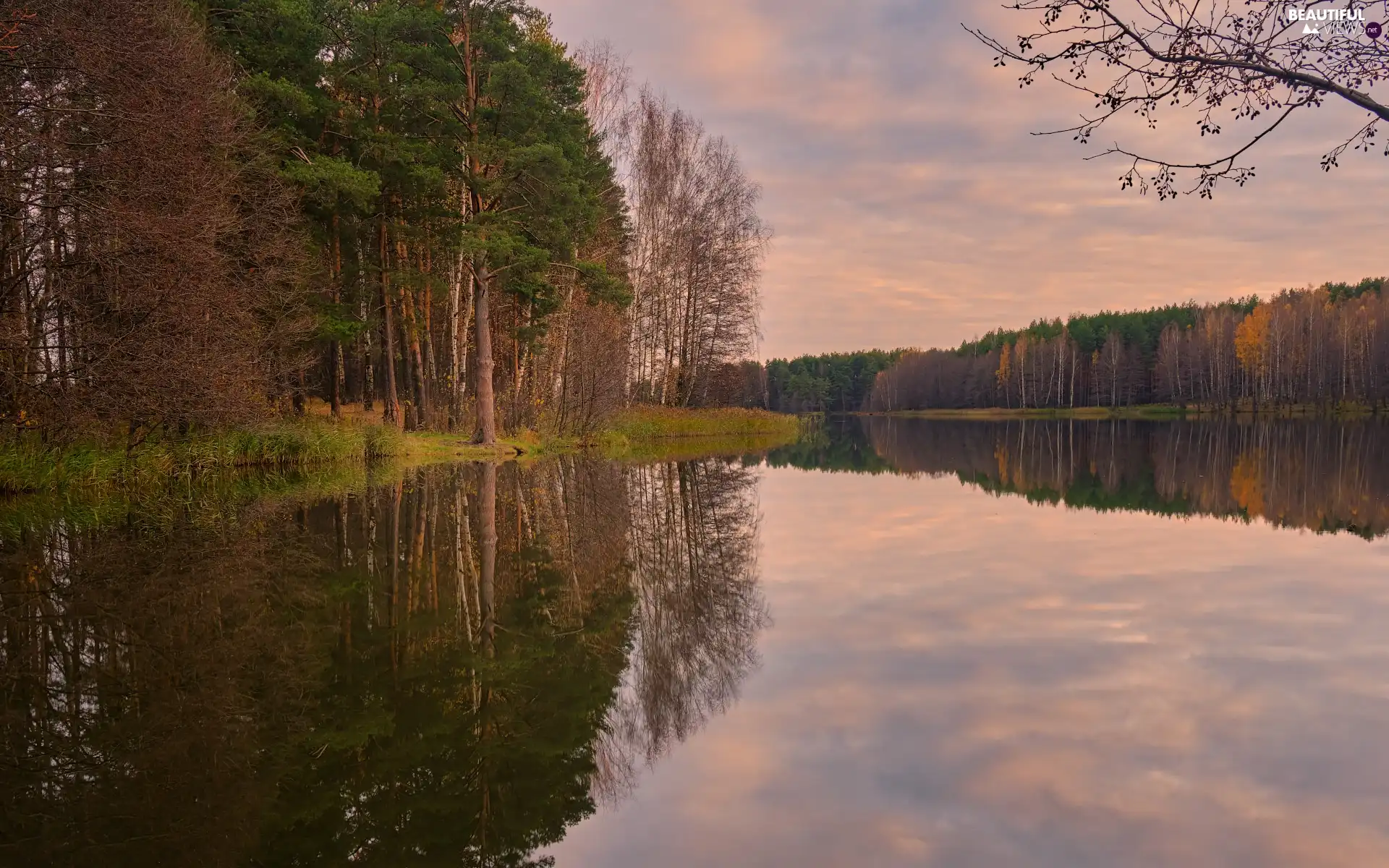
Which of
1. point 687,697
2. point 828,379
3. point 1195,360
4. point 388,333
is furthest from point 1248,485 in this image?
point 828,379

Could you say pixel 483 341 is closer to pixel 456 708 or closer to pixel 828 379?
pixel 456 708

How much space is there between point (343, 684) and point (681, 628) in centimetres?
250

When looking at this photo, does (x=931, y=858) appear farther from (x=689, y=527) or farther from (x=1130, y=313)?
(x=1130, y=313)

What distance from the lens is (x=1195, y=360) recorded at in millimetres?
92125

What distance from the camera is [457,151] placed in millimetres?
23078

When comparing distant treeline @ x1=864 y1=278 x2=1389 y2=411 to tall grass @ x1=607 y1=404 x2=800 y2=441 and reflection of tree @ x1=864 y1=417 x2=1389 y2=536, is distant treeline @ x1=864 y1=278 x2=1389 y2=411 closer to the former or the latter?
reflection of tree @ x1=864 y1=417 x2=1389 y2=536

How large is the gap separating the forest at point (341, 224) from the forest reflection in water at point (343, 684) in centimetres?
478

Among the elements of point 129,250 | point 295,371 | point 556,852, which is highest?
point 129,250

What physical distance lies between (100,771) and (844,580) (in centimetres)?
604

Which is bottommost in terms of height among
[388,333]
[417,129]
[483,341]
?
[483,341]

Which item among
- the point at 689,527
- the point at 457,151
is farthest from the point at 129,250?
the point at 457,151

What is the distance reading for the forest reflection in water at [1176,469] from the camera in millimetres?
13461

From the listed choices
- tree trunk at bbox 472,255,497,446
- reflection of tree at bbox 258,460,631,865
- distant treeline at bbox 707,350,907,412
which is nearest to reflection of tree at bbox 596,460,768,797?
reflection of tree at bbox 258,460,631,865

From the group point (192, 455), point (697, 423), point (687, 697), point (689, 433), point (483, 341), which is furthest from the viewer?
point (697, 423)
